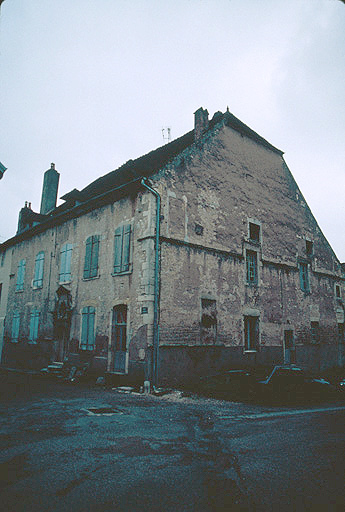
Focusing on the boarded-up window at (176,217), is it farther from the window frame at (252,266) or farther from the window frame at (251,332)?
the window frame at (251,332)

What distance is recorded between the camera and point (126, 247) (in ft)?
40.1

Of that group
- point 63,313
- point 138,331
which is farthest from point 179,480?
point 63,313

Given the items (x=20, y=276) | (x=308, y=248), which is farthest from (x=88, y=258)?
(x=308, y=248)

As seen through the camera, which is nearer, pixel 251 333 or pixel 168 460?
pixel 168 460

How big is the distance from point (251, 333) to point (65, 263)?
847 centimetres

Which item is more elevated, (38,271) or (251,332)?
(38,271)

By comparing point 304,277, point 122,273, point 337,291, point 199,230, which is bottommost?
point 122,273

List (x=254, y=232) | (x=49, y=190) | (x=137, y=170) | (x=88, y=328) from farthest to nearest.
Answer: (x=49, y=190)
(x=254, y=232)
(x=88, y=328)
(x=137, y=170)

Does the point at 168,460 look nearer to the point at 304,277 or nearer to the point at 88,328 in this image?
the point at 88,328

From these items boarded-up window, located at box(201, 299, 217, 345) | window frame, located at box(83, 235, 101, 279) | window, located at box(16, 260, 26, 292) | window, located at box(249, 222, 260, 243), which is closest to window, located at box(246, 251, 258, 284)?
window, located at box(249, 222, 260, 243)

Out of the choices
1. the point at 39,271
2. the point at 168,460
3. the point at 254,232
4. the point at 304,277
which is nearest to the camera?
the point at 168,460

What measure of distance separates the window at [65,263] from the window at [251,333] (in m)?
7.65

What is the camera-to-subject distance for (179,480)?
11.3ft

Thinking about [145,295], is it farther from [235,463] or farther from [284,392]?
[235,463]
